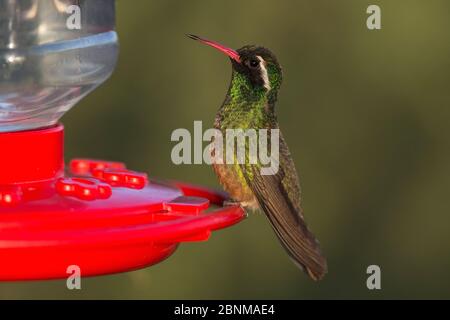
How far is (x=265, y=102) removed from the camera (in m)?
4.84

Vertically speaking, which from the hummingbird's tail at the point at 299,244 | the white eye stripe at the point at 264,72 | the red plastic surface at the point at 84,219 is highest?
the white eye stripe at the point at 264,72

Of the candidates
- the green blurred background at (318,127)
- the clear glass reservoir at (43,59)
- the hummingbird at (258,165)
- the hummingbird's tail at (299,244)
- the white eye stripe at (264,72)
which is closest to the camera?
the clear glass reservoir at (43,59)

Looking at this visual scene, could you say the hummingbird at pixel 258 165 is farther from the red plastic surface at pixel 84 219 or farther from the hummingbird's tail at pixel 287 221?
the red plastic surface at pixel 84 219

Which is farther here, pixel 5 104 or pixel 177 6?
pixel 177 6

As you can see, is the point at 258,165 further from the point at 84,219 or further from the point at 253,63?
the point at 84,219

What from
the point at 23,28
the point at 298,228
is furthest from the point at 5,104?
the point at 298,228

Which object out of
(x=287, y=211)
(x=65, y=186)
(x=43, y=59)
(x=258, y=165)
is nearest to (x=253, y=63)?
(x=258, y=165)

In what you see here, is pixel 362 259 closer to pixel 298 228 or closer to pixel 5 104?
pixel 298 228

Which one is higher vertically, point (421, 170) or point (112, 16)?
point (112, 16)

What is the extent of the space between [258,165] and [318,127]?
2.41 metres

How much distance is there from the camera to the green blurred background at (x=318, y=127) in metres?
6.93

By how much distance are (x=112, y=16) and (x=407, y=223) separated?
3.28 m

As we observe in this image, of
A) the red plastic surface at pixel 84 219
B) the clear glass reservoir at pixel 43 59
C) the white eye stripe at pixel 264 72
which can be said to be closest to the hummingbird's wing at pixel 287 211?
the white eye stripe at pixel 264 72

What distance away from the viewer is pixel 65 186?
11.9ft
